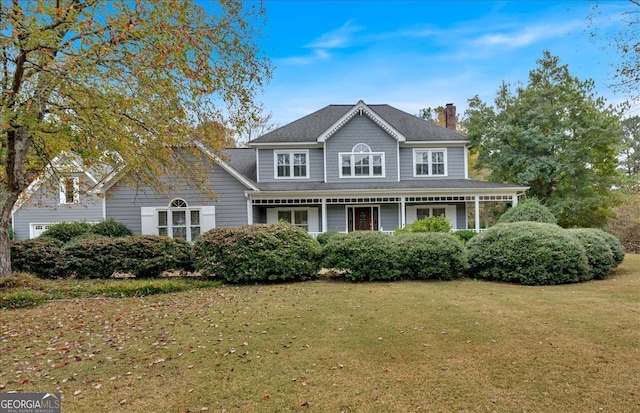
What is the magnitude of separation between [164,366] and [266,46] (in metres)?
8.18

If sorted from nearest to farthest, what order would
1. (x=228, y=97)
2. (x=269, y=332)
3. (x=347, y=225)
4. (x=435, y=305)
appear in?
(x=269, y=332) < (x=435, y=305) < (x=228, y=97) < (x=347, y=225)

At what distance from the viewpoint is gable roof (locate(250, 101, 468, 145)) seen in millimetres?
17734

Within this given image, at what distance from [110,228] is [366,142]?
1288 centimetres

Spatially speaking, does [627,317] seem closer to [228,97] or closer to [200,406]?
[200,406]

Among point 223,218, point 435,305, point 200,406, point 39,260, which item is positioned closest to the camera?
point 200,406

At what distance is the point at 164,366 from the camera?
4227 mm

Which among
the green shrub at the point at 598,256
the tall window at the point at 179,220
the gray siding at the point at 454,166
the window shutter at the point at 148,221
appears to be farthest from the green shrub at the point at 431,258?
the window shutter at the point at 148,221

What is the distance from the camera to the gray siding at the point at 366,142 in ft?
59.1

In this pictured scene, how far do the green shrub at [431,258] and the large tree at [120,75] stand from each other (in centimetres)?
594

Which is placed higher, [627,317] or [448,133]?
[448,133]

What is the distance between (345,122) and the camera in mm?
17922

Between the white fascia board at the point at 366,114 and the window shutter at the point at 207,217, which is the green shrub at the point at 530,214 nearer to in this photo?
the white fascia board at the point at 366,114

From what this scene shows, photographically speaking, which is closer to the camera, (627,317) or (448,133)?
(627,317)

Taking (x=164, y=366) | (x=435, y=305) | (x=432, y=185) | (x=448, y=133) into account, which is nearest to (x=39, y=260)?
(x=164, y=366)
